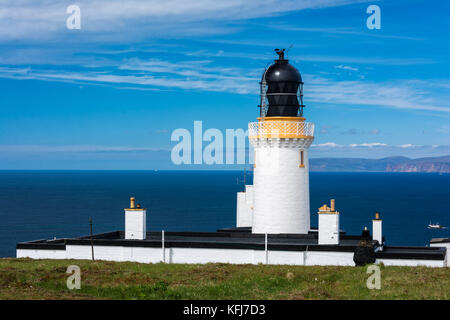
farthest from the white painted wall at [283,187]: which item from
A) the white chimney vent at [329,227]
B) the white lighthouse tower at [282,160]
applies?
the white chimney vent at [329,227]

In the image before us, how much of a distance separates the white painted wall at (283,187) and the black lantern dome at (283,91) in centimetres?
190

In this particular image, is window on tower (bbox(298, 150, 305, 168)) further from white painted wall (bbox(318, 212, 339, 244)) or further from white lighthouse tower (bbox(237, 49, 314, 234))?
white painted wall (bbox(318, 212, 339, 244))

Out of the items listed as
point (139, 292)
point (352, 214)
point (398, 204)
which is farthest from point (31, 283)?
point (398, 204)

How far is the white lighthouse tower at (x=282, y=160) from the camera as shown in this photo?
113ft

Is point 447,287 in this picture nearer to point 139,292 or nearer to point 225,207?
point 139,292

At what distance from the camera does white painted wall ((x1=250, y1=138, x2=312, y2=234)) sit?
113 feet

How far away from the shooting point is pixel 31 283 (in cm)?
2202

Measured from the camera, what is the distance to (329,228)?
3070 cm

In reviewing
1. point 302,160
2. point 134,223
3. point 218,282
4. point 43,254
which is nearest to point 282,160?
point 302,160

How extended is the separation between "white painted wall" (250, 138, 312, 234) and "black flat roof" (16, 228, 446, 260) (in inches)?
35.6

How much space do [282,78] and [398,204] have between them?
159 metres

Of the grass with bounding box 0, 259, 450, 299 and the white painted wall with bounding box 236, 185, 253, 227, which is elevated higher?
the white painted wall with bounding box 236, 185, 253, 227

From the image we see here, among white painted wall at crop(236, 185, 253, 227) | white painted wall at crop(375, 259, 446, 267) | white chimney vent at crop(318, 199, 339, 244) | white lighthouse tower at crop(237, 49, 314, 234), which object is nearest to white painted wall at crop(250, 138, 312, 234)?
white lighthouse tower at crop(237, 49, 314, 234)

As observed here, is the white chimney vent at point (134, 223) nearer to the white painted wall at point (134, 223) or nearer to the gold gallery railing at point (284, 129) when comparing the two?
the white painted wall at point (134, 223)
